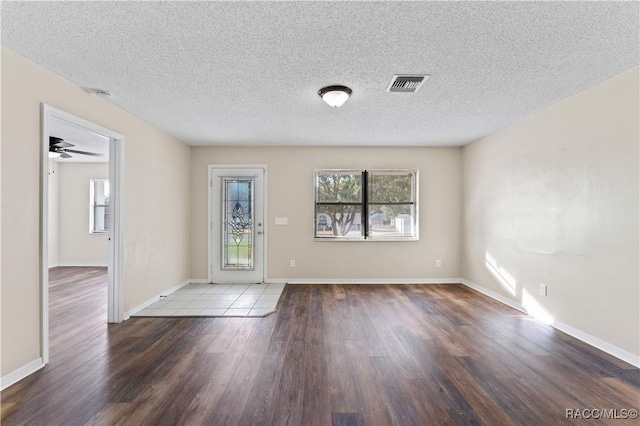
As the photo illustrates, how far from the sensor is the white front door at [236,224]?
537 centimetres

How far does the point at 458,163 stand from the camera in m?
5.45

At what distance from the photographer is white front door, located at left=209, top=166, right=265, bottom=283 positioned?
17.6 feet

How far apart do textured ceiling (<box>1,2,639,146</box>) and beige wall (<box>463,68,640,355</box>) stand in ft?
1.03

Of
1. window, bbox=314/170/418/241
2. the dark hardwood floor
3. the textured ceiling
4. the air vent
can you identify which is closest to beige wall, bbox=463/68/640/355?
the textured ceiling

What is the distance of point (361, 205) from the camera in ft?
17.8

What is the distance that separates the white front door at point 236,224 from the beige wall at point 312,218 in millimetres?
147

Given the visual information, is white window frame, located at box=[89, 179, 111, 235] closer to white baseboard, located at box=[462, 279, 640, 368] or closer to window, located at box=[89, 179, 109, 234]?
window, located at box=[89, 179, 109, 234]

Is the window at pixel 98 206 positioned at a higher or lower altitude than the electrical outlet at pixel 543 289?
higher

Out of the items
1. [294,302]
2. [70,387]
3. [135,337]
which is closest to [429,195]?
[294,302]

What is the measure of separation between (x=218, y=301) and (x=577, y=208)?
4.47 meters

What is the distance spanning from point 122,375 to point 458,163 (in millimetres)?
5596

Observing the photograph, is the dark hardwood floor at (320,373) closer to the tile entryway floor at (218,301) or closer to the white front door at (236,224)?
the tile entryway floor at (218,301)

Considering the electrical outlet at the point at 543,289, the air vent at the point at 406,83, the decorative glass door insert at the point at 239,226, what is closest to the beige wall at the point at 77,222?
the decorative glass door insert at the point at 239,226

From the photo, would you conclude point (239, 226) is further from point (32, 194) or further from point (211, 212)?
point (32, 194)
